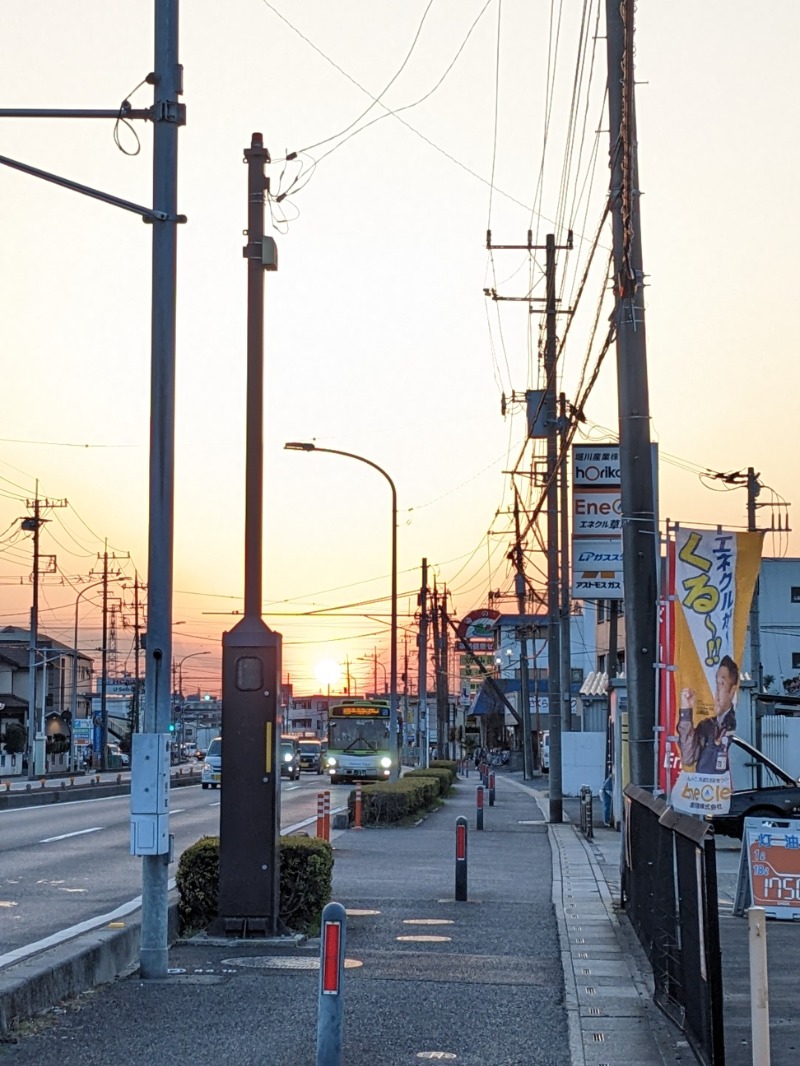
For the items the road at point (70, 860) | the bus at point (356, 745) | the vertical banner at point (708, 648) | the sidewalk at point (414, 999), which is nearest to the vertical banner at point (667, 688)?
the vertical banner at point (708, 648)

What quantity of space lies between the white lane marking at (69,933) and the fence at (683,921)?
3.70 metres

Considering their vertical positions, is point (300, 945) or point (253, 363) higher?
point (253, 363)

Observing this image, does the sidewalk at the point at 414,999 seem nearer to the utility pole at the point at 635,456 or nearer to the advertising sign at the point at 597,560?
the utility pole at the point at 635,456

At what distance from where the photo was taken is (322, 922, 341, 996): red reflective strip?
7168 millimetres

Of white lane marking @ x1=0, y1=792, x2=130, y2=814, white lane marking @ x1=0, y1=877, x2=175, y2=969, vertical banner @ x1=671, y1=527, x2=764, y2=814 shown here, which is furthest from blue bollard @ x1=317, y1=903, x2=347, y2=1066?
white lane marking @ x1=0, y1=792, x2=130, y2=814

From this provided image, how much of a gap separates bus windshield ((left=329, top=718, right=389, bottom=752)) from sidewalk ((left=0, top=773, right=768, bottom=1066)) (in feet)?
128

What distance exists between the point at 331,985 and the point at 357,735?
4945 centimetres

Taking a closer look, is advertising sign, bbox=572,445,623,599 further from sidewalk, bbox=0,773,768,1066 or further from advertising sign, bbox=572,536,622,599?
sidewalk, bbox=0,773,768,1066

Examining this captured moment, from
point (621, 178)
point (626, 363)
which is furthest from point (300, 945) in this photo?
point (621, 178)

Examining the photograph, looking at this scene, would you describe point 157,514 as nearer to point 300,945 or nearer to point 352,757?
point 300,945

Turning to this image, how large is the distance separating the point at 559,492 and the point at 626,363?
1832cm

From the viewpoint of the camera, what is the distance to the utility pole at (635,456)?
1324 cm

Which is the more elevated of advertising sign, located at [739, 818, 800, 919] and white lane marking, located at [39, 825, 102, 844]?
advertising sign, located at [739, 818, 800, 919]

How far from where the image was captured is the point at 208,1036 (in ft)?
28.5
